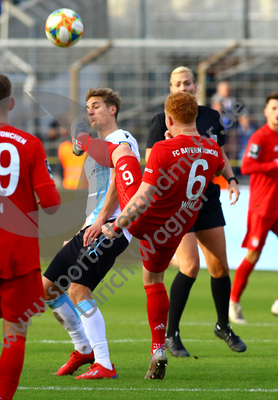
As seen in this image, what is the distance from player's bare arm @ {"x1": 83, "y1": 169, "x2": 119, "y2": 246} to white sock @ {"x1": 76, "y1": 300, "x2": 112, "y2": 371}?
0.51 metres

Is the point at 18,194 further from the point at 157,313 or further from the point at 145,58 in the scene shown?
the point at 145,58

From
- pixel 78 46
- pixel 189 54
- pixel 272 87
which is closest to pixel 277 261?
pixel 272 87

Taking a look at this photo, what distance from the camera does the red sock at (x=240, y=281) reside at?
299 inches

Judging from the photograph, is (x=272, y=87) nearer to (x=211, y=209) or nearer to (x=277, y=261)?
(x=277, y=261)

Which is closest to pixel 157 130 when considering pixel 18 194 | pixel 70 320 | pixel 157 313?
pixel 157 313

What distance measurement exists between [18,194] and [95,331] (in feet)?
5.27

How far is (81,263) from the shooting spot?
15.3 ft

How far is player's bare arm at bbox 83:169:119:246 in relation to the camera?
15.1 ft

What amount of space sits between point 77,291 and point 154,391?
37.5 inches

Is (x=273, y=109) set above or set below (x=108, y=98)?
below

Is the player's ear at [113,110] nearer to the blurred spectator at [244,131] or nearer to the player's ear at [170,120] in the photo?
the player's ear at [170,120]

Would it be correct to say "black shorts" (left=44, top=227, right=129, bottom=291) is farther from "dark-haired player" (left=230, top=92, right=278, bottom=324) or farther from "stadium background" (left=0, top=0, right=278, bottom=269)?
"stadium background" (left=0, top=0, right=278, bottom=269)

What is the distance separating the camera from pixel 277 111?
7.90 metres

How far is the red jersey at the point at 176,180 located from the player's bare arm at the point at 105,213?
232 millimetres
